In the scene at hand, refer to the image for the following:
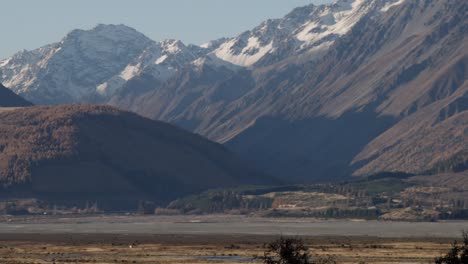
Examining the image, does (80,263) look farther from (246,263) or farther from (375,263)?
(375,263)

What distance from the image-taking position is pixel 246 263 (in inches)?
7830

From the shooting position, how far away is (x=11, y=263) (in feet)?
652

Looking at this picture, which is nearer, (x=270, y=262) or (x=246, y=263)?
(x=270, y=262)

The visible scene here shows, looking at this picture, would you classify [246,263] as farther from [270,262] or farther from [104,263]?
[270,262]

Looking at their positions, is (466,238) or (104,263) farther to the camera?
(104,263)

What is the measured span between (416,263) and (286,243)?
237 feet

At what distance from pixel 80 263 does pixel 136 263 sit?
8.72 meters

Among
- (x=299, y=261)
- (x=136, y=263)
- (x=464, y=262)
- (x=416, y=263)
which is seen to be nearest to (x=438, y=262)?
(x=464, y=262)

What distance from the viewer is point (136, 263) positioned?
19962 centimetres

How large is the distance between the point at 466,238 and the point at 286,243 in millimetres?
19101

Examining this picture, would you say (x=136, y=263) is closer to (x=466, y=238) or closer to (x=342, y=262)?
(x=342, y=262)

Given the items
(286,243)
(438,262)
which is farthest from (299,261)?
(438,262)

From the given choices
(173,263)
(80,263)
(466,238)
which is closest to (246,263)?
(173,263)

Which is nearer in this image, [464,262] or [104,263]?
[464,262]
